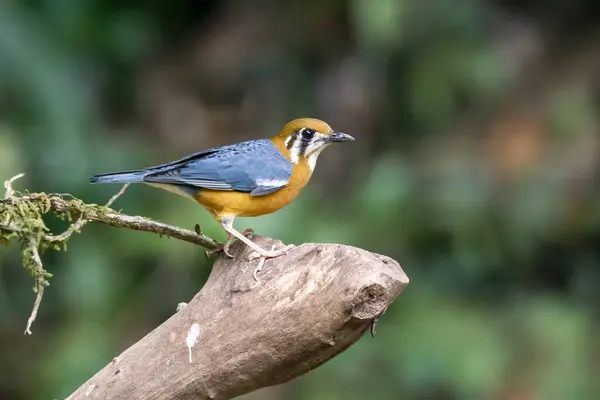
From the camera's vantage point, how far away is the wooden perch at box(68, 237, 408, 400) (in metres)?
2.51

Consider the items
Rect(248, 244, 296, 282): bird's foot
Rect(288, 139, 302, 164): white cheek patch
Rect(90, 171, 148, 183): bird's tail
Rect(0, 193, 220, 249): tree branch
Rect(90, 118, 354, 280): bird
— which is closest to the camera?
Rect(248, 244, 296, 282): bird's foot

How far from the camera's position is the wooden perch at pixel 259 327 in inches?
98.7

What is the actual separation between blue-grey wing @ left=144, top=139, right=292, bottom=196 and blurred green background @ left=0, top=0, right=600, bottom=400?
4.91 feet

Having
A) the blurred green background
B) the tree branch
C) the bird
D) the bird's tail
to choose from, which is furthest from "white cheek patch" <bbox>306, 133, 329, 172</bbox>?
the blurred green background

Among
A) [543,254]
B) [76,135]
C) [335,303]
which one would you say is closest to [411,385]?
[543,254]

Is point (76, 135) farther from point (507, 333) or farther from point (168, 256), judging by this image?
point (507, 333)

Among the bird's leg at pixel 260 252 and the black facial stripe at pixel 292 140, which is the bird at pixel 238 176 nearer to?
the black facial stripe at pixel 292 140

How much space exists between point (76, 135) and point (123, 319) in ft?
3.79

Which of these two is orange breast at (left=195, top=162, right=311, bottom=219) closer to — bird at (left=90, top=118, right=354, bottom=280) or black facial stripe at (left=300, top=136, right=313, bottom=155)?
bird at (left=90, top=118, right=354, bottom=280)

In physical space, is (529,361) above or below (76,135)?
below

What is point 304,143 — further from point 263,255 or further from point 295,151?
point 263,255

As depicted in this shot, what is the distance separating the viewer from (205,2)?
726cm

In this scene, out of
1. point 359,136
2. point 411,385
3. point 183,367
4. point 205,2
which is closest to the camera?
point 183,367

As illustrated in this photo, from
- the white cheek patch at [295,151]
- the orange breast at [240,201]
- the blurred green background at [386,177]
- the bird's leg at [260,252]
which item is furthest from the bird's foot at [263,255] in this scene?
the blurred green background at [386,177]
